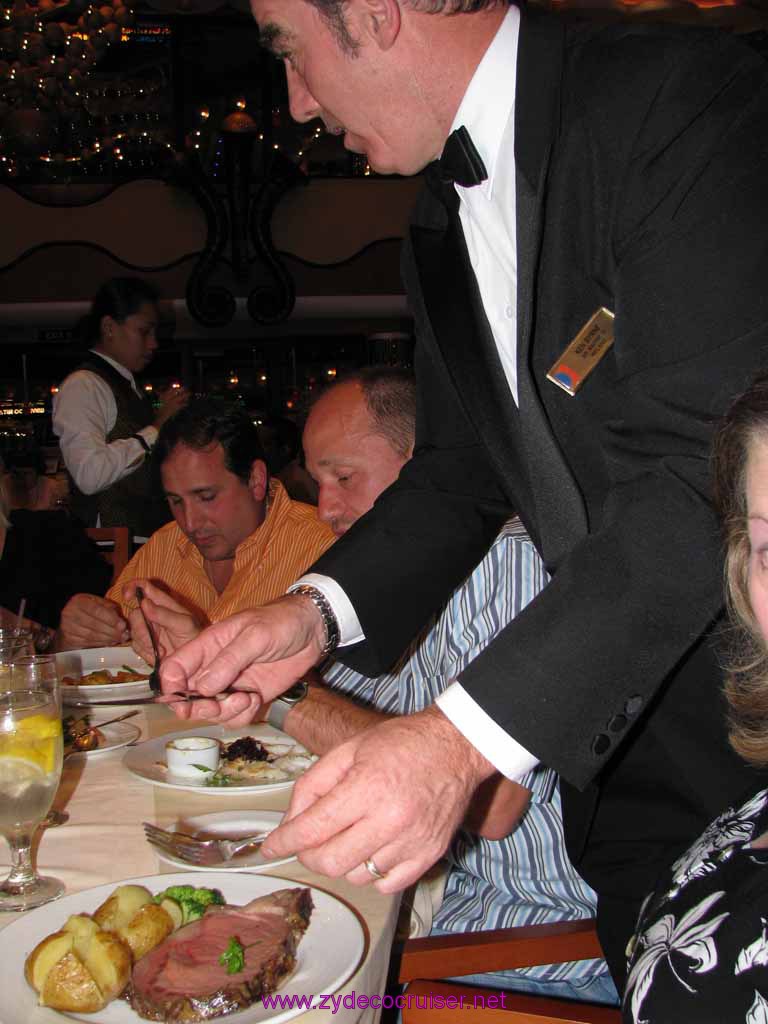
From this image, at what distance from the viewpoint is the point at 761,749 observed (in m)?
1.20

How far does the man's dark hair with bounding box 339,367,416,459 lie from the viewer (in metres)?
2.47

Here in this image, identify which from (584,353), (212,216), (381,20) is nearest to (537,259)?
(584,353)

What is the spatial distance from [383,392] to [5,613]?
4.60 feet

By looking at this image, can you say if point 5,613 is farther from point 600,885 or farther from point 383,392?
point 600,885

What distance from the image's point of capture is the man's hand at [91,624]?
9.09 feet

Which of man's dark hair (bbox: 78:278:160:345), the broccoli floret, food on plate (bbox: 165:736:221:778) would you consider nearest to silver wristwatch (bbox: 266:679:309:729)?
food on plate (bbox: 165:736:221:778)

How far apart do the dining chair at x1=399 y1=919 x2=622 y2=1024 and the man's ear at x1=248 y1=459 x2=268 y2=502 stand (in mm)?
1971

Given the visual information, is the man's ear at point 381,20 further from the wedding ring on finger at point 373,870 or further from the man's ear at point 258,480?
the man's ear at point 258,480

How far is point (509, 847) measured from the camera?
1713 mm

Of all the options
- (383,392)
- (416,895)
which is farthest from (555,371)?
(383,392)

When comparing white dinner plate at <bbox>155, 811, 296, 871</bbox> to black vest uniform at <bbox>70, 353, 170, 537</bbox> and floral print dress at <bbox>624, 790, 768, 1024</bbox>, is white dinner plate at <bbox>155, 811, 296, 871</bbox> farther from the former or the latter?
black vest uniform at <bbox>70, 353, 170, 537</bbox>

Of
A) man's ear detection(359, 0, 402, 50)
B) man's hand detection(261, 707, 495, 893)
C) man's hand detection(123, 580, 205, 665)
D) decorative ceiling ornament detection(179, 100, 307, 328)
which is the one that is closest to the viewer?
man's hand detection(261, 707, 495, 893)

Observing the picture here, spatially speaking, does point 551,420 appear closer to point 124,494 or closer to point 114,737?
point 114,737

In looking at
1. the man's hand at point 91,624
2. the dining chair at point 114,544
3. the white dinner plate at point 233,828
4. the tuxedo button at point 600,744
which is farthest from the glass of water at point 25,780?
the dining chair at point 114,544
